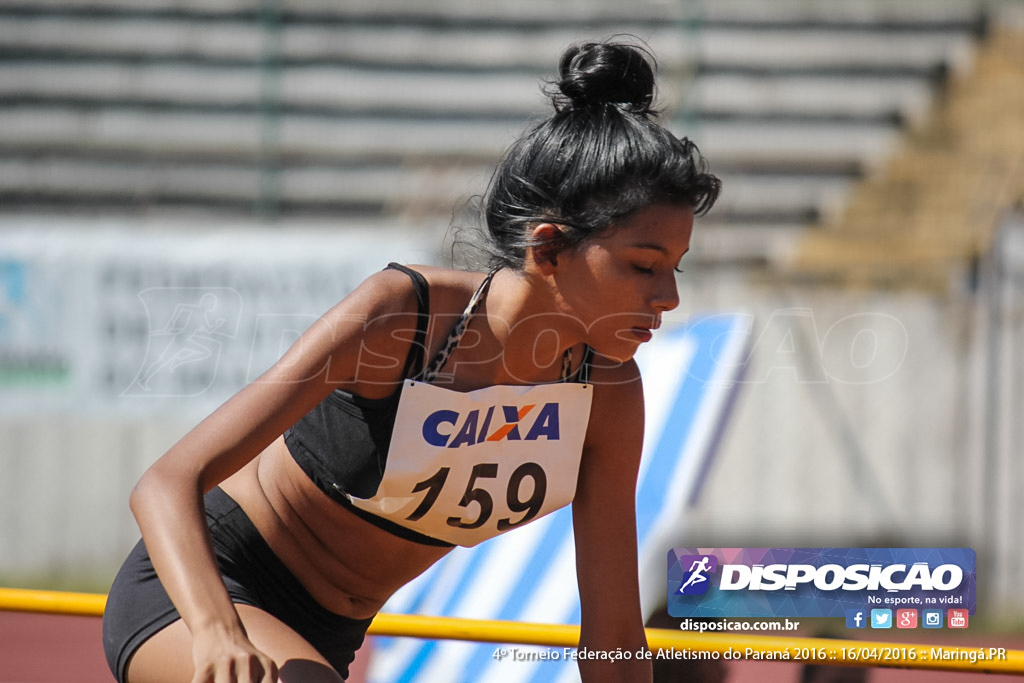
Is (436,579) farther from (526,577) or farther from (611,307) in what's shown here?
(611,307)

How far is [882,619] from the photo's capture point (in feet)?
9.72

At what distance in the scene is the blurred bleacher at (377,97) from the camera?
6.73 m

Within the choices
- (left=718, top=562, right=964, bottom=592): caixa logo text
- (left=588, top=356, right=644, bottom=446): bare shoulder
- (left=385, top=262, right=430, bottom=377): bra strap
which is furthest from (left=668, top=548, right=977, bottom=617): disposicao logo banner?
(left=385, top=262, right=430, bottom=377): bra strap

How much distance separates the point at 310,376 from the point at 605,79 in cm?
75

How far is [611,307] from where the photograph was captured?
1705 millimetres

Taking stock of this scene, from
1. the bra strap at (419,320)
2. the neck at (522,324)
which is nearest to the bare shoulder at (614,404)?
the neck at (522,324)

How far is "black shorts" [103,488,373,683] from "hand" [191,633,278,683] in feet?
1.25

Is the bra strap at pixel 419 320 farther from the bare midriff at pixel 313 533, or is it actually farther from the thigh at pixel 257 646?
the thigh at pixel 257 646

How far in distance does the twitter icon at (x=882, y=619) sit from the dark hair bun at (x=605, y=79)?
5.80 ft

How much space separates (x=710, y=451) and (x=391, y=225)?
2.59 m

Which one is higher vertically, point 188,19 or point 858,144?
point 188,19

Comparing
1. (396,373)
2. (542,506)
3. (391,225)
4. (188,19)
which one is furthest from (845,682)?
(188,19)

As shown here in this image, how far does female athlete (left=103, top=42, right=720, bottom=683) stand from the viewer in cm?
164

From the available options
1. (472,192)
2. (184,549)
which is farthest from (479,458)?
(472,192)
